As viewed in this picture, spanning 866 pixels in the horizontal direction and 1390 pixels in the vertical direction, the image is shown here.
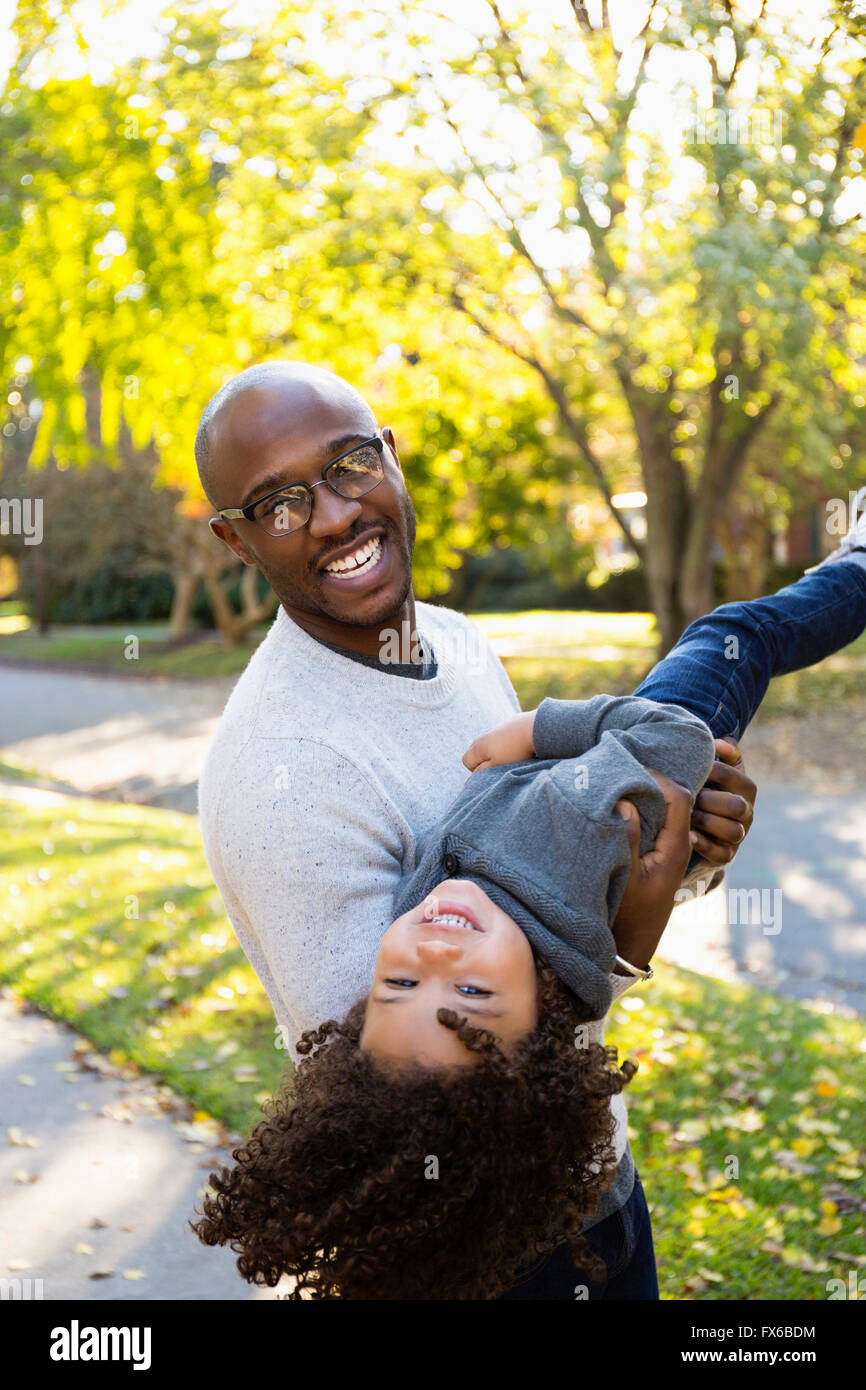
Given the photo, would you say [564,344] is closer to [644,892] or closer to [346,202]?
[346,202]

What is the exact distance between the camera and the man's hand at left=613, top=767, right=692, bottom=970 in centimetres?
191

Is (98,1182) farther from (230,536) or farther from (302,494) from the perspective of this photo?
(302,494)

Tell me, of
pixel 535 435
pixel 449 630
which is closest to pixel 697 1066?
pixel 449 630

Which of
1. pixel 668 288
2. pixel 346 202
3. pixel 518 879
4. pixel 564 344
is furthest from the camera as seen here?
pixel 564 344

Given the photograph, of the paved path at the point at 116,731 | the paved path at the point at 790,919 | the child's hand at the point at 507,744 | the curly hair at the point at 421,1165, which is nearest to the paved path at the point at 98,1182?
the curly hair at the point at 421,1165

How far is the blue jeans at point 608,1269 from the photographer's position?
6.75 feet

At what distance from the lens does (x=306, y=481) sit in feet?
6.83

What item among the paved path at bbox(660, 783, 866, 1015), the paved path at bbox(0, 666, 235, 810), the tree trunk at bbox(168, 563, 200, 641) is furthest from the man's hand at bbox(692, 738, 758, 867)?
the tree trunk at bbox(168, 563, 200, 641)

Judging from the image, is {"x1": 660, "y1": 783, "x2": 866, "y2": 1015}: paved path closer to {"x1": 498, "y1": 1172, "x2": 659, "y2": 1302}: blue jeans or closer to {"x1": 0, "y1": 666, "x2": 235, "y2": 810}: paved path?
{"x1": 498, "y1": 1172, "x2": 659, "y2": 1302}: blue jeans

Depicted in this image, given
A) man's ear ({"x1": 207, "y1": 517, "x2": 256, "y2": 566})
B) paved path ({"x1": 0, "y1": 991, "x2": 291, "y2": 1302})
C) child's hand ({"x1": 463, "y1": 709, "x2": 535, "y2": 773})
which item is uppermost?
man's ear ({"x1": 207, "y1": 517, "x2": 256, "y2": 566})

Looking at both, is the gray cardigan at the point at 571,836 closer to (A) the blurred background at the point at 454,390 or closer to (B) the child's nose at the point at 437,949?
(B) the child's nose at the point at 437,949

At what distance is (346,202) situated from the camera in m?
13.4

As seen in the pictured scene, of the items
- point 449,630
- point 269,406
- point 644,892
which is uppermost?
point 269,406
